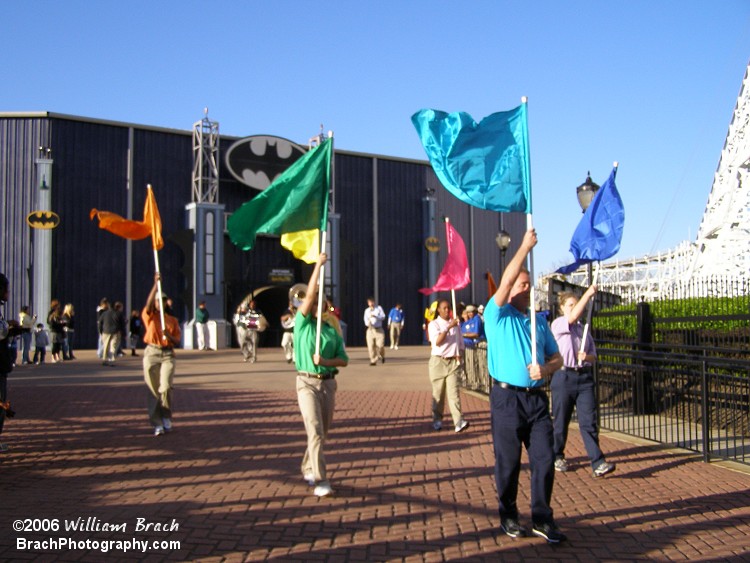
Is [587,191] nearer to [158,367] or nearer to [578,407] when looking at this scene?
[578,407]

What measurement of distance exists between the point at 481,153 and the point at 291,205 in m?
2.08

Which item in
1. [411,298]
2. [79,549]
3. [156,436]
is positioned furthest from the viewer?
[411,298]

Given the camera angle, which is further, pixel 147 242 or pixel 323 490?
pixel 147 242

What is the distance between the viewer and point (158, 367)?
9.07 metres

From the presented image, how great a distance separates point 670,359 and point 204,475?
523 cm

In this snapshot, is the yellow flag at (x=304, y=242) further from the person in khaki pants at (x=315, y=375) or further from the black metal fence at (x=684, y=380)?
the black metal fence at (x=684, y=380)

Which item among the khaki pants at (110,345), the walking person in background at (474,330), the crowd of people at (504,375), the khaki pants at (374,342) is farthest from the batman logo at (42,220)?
the crowd of people at (504,375)

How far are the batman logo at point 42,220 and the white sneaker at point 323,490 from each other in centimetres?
2260

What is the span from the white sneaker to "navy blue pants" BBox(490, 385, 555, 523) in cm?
165

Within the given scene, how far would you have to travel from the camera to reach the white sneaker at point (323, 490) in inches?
245

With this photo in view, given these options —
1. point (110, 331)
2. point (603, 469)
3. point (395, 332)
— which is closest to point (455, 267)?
point (603, 469)

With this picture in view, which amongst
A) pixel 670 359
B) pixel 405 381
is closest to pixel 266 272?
pixel 405 381

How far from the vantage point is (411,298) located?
3303cm

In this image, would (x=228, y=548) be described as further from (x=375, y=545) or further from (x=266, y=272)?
(x=266, y=272)
